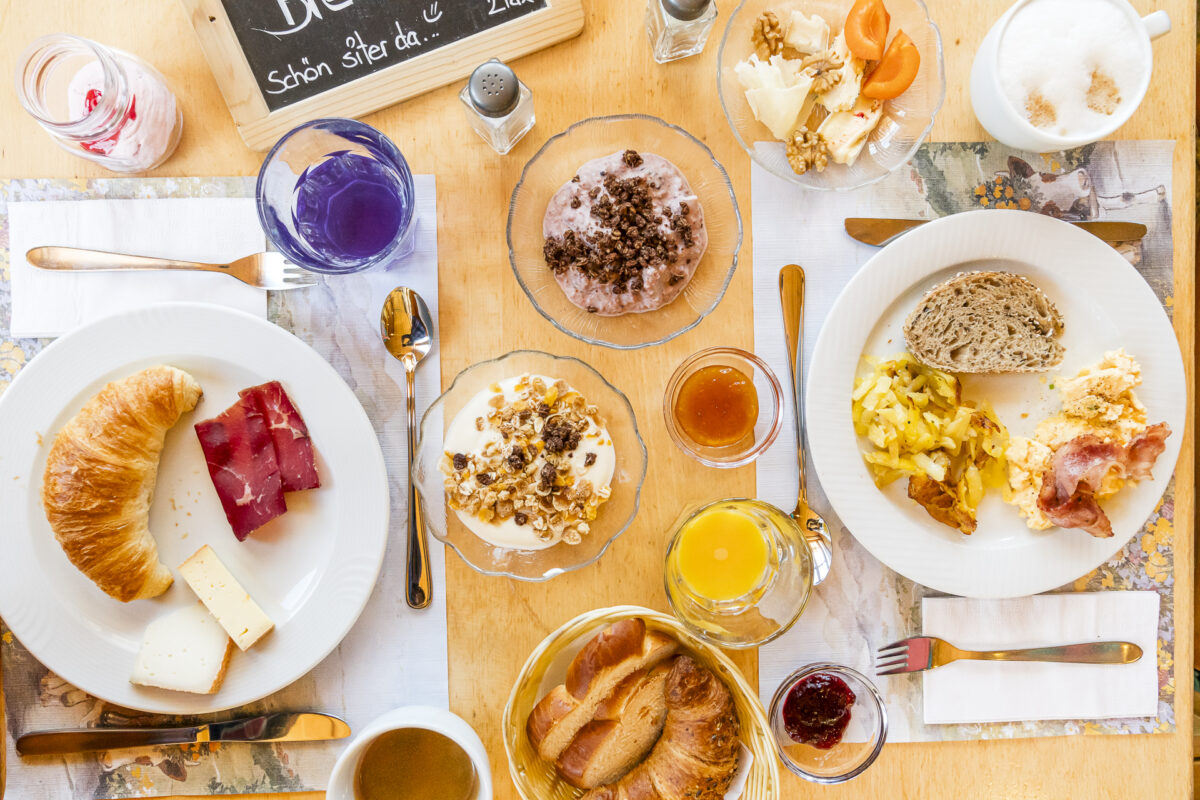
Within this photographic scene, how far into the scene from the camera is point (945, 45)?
59.4 inches

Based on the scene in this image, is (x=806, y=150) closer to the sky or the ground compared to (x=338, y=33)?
closer to the ground

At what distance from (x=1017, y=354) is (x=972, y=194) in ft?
1.15

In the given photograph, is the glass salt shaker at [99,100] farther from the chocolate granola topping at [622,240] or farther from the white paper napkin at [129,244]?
the chocolate granola topping at [622,240]

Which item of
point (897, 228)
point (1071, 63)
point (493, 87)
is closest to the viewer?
point (493, 87)

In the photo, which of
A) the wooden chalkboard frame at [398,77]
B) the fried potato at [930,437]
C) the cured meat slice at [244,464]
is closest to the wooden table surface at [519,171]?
the wooden chalkboard frame at [398,77]

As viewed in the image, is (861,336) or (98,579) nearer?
(98,579)

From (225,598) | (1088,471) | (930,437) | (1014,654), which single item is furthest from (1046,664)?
(225,598)

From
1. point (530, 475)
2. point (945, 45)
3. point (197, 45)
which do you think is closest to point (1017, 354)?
point (945, 45)

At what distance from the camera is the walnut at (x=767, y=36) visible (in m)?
1.46

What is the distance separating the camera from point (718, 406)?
148cm

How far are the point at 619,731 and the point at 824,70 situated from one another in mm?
1310

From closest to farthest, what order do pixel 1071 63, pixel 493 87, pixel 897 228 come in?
1. pixel 493 87
2. pixel 1071 63
3. pixel 897 228

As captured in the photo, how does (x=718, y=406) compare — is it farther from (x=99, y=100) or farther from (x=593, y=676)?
(x=99, y=100)

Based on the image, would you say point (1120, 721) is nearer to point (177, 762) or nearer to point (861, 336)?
point (861, 336)
